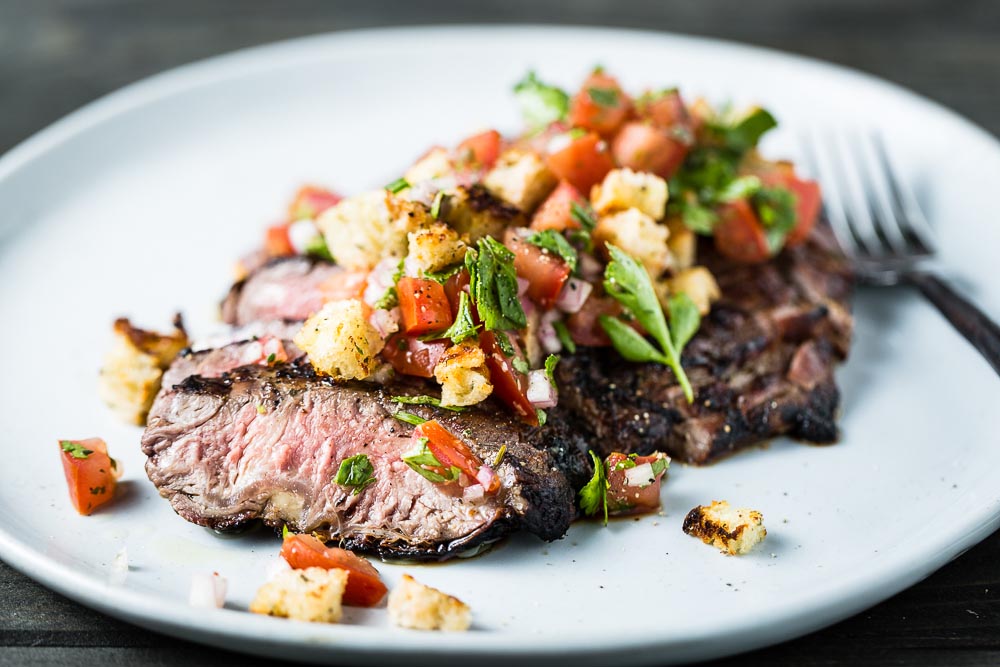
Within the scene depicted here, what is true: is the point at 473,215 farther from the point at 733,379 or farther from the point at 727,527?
the point at 727,527

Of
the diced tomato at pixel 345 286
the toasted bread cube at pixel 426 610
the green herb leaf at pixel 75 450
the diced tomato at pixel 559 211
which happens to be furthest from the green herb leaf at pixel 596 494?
the green herb leaf at pixel 75 450

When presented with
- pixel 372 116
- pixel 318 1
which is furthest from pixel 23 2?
pixel 372 116

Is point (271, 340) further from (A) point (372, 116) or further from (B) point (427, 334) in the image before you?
(A) point (372, 116)

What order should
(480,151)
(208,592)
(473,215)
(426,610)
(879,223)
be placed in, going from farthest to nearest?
(879,223) → (480,151) → (473,215) → (208,592) → (426,610)

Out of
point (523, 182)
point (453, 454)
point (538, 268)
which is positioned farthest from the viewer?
A: point (523, 182)

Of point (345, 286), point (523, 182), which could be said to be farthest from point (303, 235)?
point (523, 182)

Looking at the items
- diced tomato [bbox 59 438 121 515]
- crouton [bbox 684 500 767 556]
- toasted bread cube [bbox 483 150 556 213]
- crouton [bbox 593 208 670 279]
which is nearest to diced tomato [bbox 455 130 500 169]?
toasted bread cube [bbox 483 150 556 213]
